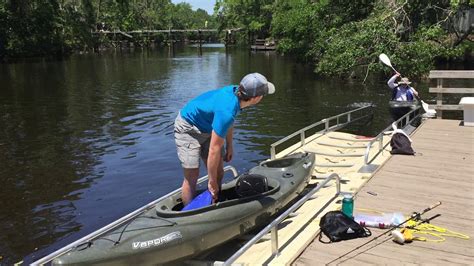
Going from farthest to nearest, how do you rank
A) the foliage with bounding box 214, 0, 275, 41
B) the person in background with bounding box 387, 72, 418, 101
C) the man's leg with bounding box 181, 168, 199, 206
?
1. the foliage with bounding box 214, 0, 275, 41
2. the person in background with bounding box 387, 72, 418, 101
3. the man's leg with bounding box 181, 168, 199, 206

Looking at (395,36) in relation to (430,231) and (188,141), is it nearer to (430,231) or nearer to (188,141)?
(430,231)

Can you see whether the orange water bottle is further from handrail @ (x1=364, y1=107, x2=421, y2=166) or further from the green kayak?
handrail @ (x1=364, y1=107, x2=421, y2=166)

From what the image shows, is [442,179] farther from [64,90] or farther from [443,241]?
[64,90]

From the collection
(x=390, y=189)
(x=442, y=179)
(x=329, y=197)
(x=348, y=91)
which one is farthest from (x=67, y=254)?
(x=348, y=91)

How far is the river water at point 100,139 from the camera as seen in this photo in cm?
845

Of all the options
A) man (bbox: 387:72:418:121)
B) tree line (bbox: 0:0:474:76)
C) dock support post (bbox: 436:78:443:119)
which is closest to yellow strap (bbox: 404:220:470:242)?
man (bbox: 387:72:418:121)

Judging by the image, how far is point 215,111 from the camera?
4.96 metres

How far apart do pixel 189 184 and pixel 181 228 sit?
0.71m

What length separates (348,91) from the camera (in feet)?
79.6

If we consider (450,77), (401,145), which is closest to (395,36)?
(450,77)

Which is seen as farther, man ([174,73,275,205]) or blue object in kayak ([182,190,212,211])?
blue object in kayak ([182,190,212,211])

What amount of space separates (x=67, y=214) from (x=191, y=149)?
4.29 metres

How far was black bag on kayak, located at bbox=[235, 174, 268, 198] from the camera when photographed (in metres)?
6.00

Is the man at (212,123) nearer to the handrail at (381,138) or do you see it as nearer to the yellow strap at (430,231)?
the yellow strap at (430,231)
